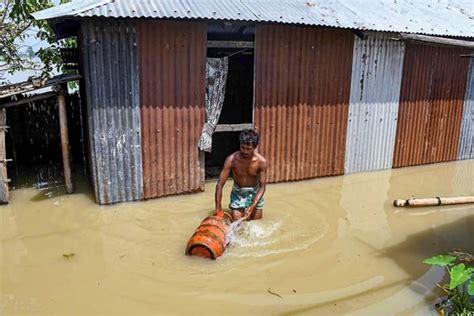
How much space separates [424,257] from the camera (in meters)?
5.23

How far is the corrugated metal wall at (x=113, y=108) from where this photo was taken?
6238 mm

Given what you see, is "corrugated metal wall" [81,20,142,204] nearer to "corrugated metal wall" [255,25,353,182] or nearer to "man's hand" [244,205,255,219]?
"man's hand" [244,205,255,219]

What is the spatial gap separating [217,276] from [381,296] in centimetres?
186

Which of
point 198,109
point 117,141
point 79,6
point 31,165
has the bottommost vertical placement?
point 31,165

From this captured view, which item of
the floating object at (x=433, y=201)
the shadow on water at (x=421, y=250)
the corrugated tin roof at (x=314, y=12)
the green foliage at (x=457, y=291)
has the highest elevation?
the corrugated tin roof at (x=314, y=12)

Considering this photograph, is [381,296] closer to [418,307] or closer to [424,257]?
[418,307]

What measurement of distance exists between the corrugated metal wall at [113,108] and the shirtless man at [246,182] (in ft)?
6.34

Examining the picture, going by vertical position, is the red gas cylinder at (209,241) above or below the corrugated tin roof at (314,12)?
below

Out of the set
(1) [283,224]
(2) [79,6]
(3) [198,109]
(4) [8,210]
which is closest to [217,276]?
(1) [283,224]

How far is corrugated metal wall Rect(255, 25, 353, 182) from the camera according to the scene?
25.1ft

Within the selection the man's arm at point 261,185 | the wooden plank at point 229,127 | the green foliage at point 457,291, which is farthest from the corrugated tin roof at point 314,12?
the green foliage at point 457,291

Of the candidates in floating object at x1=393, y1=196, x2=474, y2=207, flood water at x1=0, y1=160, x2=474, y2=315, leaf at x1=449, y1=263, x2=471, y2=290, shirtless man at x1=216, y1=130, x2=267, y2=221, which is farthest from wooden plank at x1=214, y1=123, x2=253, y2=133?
leaf at x1=449, y1=263, x2=471, y2=290

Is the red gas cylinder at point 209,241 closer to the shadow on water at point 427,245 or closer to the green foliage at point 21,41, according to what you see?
the shadow on water at point 427,245

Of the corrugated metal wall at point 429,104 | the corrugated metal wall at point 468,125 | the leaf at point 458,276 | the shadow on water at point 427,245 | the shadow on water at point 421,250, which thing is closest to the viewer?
the leaf at point 458,276
